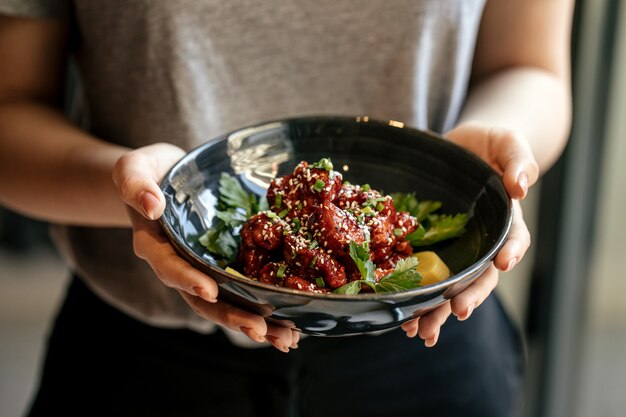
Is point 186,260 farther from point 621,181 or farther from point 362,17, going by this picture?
point 621,181

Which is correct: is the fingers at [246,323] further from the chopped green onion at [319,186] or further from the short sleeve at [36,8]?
the short sleeve at [36,8]

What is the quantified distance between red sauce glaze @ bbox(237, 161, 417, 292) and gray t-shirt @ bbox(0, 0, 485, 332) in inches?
12.1

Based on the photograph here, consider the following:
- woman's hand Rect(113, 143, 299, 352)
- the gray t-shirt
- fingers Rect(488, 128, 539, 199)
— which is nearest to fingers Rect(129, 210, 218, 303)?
woman's hand Rect(113, 143, 299, 352)

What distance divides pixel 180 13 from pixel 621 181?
1.57 m

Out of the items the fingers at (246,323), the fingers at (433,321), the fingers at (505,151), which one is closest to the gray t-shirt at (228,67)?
the fingers at (505,151)

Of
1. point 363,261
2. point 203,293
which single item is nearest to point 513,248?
point 363,261

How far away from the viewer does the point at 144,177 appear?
40.3 inches

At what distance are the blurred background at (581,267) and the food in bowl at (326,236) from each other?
132cm

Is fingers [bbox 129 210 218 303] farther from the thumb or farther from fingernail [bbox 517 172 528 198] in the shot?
fingernail [bbox 517 172 528 198]

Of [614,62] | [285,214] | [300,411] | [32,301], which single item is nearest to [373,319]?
[285,214]

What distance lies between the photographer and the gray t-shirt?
4.31 feet

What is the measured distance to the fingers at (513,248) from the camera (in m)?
0.98

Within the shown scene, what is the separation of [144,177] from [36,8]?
0.46 meters

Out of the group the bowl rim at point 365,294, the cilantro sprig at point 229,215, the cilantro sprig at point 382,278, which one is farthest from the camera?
the cilantro sprig at point 229,215
